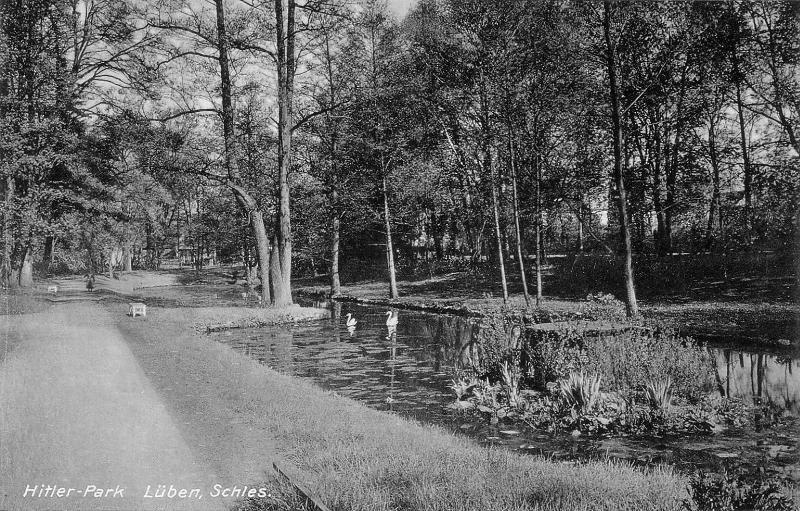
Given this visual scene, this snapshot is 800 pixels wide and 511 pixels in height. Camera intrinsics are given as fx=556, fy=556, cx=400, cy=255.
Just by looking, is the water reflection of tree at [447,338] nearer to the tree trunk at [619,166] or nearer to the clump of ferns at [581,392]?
the clump of ferns at [581,392]

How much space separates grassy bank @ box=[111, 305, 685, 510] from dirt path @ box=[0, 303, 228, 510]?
60 centimetres

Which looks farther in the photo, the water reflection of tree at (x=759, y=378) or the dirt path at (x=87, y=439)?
the water reflection of tree at (x=759, y=378)

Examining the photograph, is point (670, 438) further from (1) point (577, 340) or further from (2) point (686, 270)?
(2) point (686, 270)

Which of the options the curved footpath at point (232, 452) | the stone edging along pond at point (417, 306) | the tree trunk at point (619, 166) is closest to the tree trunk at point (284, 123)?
the stone edging along pond at point (417, 306)

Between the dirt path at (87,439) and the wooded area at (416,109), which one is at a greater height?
the wooded area at (416,109)

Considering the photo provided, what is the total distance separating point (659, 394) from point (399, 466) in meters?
4.67

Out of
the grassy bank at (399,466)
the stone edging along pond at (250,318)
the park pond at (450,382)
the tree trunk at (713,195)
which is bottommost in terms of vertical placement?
the park pond at (450,382)

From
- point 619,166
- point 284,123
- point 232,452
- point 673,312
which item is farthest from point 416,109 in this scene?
point 232,452

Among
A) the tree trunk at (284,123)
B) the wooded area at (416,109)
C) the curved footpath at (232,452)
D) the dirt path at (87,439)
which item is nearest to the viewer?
the curved footpath at (232,452)

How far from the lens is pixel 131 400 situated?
8.34 metres

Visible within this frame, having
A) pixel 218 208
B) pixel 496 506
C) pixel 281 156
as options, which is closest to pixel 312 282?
pixel 218 208

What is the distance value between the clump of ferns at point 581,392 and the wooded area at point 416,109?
9429mm

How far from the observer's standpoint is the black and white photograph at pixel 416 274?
5.79 meters

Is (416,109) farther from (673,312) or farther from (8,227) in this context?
(8,227)
